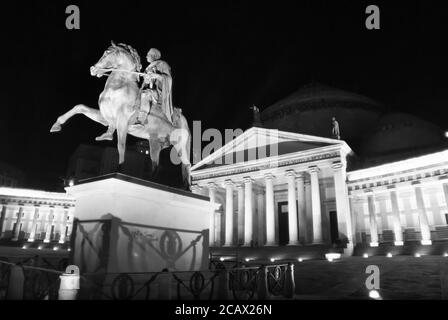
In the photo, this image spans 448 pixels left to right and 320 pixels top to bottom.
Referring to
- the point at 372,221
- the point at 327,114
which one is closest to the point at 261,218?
the point at 372,221

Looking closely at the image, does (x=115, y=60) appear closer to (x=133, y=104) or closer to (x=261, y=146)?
(x=133, y=104)

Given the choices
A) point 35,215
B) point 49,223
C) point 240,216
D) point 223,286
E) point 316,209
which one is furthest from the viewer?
point 49,223

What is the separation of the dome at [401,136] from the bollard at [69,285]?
38.1 m

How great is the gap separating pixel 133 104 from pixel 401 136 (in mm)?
37869

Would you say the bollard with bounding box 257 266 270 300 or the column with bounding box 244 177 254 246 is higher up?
the column with bounding box 244 177 254 246

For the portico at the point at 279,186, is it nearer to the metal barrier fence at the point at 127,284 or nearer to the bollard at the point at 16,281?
the metal barrier fence at the point at 127,284

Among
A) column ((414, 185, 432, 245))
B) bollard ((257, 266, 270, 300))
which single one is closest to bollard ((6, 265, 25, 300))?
bollard ((257, 266, 270, 300))

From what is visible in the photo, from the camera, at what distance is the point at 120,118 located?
7289mm

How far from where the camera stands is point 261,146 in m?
34.6

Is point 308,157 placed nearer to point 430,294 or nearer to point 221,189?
point 221,189

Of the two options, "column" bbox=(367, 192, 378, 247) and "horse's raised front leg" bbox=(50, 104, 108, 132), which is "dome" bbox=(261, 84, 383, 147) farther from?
"horse's raised front leg" bbox=(50, 104, 108, 132)

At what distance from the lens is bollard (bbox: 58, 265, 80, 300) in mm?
4898

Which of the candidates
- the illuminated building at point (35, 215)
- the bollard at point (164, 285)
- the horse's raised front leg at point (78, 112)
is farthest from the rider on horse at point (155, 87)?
the illuminated building at point (35, 215)

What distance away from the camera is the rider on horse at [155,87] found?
7.91m
